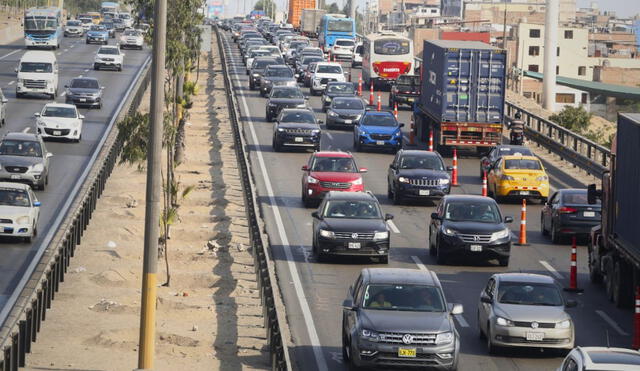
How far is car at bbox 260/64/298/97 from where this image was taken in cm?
7169

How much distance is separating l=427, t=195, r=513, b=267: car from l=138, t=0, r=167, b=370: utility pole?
11.6 meters

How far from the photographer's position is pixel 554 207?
34469mm

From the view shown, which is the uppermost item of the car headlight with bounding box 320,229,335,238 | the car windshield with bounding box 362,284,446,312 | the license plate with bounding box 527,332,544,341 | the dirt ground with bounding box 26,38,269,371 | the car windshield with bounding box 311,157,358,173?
the car windshield with bounding box 311,157,358,173

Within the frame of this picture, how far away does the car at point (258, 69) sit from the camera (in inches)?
3056

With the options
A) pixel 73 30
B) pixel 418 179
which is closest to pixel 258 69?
pixel 418 179

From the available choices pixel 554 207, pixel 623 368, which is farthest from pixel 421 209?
pixel 623 368

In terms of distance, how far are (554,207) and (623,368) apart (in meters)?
19.0

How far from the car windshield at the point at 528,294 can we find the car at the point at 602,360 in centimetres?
587

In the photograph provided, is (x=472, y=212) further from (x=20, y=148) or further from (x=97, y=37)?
(x=97, y=37)

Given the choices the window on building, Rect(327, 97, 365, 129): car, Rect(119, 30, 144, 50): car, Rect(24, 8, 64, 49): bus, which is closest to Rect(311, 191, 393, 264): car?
Rect(327, 97, 365, 129): car

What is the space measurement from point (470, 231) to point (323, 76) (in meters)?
47.4

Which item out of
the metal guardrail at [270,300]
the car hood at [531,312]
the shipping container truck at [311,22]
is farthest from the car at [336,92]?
the shipping container truck at [311,22]

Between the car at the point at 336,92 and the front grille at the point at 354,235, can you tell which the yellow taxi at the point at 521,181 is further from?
the car at the point at 336,92

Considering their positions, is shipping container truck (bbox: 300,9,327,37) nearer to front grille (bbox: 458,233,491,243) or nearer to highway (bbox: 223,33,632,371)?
highway (bbox: 223,33,632,371)
